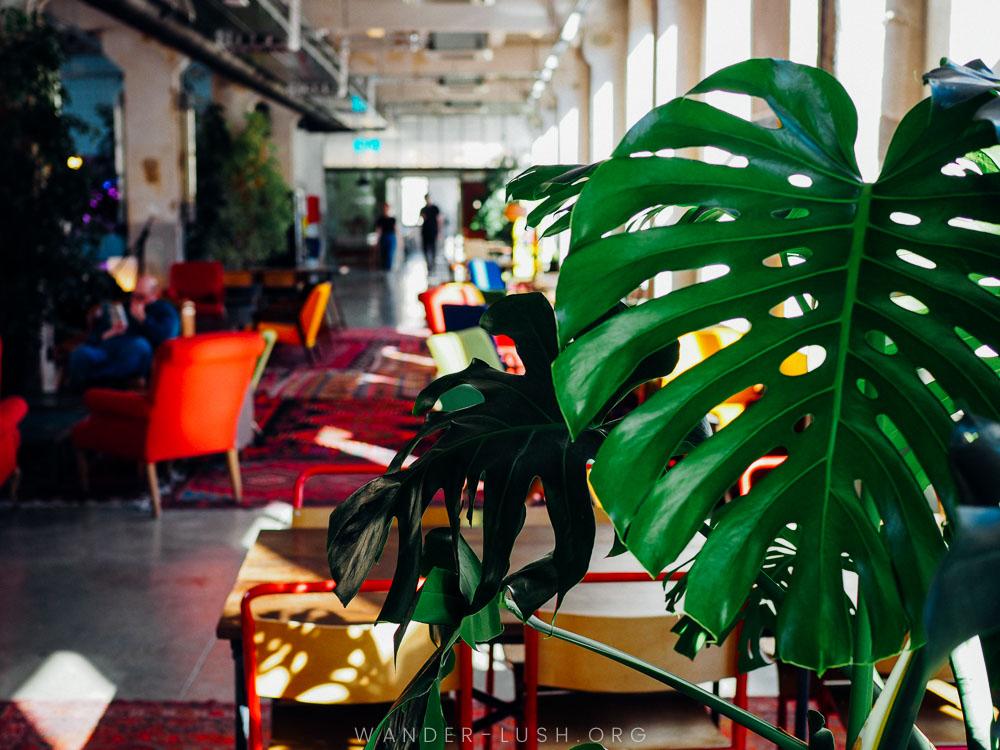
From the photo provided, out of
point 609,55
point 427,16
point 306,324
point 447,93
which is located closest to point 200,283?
point 306,324

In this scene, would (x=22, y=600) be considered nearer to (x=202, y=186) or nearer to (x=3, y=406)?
(x=3, y=406)

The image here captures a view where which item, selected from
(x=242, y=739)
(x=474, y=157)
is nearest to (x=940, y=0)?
(x=242, y=739)

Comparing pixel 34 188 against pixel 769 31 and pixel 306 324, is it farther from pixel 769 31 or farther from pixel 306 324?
pixel 769 31

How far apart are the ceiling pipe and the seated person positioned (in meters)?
4.23

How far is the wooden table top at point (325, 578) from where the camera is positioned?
7.25 feet

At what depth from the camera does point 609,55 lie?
12305 mm

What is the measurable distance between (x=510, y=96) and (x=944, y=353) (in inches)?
1009

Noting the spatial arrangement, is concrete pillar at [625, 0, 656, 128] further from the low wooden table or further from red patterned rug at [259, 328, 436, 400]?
the low wooden table

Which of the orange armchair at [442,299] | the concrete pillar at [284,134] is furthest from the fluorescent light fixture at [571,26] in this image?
the concrete pillar at [284,134]

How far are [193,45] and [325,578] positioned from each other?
1124 centimetres

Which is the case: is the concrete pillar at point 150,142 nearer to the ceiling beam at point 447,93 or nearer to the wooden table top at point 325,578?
the wooden table top at point 325,578

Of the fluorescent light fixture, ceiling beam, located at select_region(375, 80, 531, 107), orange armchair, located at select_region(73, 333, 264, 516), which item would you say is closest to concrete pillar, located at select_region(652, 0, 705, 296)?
the fluorescent light fixture

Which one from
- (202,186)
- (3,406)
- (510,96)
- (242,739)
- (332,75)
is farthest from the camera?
(510,96)

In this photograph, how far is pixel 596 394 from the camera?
0.82 meters
